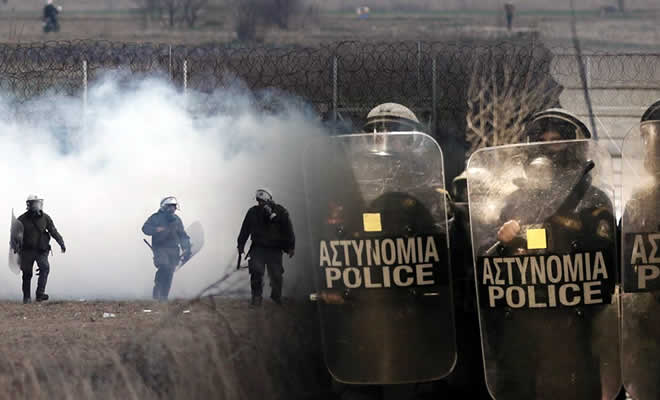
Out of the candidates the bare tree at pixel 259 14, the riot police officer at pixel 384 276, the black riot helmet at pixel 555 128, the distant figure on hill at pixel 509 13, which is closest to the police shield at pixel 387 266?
the riot police officer at pixel 384 276

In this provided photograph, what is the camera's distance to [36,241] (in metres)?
7.99

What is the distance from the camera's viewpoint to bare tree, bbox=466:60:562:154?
798cm

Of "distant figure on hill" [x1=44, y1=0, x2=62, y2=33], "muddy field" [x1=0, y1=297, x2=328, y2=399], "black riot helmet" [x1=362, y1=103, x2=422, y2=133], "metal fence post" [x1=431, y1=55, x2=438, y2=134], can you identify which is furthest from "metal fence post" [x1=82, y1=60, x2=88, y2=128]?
"black riot helmet" [x1=362, y1=103, x2=422, y2=133]

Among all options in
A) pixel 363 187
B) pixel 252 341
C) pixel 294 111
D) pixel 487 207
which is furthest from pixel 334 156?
pixel 294 111

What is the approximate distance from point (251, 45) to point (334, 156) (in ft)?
9.19

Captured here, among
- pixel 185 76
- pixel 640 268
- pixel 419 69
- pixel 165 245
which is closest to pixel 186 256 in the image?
pixel 165 245

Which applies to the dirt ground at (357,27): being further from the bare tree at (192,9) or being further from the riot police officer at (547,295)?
the riot police officer at (547,295)

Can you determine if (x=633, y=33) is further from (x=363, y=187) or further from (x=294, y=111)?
(x=363, y=187)

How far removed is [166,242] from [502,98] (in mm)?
2320

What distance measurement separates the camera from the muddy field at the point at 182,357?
560 centimetres

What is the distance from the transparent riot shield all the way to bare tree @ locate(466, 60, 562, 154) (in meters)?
2.94

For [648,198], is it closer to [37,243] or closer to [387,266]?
[387,266]

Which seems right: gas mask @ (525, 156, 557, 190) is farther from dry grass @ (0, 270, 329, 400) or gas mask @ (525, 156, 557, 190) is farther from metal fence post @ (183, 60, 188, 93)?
metal fence post @ (183, 60, 188, 93)

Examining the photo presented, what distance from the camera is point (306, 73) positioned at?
7.90 m
